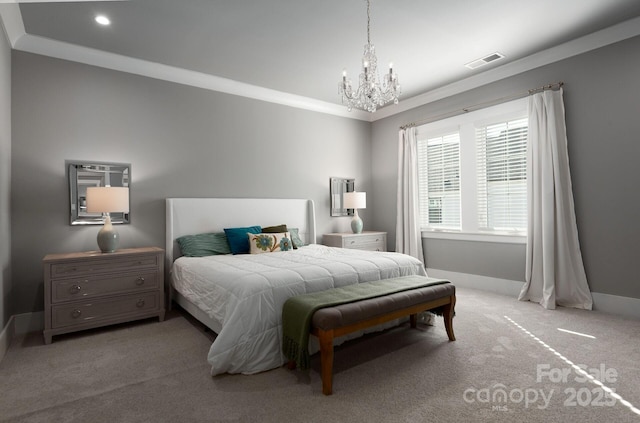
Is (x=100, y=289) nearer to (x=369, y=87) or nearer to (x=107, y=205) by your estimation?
(x=107, y=205)

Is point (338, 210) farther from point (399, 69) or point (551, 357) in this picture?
point (551, 357)

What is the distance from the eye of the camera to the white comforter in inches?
91.2

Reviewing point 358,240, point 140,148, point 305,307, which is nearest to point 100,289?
point 140,148

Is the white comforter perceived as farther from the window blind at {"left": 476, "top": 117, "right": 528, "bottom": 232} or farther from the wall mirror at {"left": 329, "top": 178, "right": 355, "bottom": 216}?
the wall mirror at {"left": 329, "top": 178, "right": 355, "bottom": 216}

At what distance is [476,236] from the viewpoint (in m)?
4.69

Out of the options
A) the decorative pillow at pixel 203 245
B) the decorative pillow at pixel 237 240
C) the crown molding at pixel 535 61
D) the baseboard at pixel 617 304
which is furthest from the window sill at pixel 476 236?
the decorative pillow at pixel 203 245

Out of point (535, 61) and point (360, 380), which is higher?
point (535, 61)

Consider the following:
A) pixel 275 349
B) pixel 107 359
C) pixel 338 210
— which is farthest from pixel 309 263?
pixel 338 210

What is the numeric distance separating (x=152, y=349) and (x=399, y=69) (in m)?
4.13

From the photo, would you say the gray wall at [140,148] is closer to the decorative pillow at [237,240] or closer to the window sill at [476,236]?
the decorative pillow at [237,240]

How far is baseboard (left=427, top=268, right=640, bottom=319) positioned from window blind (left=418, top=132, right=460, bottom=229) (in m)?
0.74

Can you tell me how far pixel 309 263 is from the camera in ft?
10.0

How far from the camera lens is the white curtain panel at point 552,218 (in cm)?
372

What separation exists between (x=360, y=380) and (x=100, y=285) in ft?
8.54
